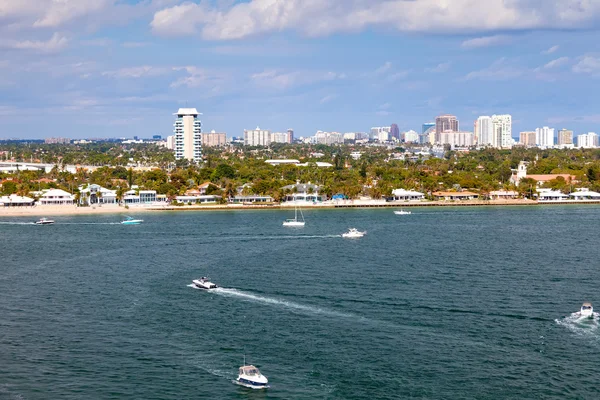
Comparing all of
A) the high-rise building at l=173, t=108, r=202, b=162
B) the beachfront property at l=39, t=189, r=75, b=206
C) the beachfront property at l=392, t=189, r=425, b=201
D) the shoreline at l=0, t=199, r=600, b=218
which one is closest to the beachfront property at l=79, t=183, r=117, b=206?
the beachfront property at l=39, t=189, r=75, b=206

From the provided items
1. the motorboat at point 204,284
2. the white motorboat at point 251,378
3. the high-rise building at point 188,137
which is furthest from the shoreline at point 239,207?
the high-rise building at point 188,137

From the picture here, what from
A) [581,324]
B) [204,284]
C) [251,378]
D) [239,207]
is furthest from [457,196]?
[251,378]

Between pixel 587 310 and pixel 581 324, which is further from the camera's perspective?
pixel 587 310

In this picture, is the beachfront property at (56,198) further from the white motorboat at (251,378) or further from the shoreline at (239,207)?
the white motorboat at (251,378)

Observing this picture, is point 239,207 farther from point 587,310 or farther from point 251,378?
point 251,378

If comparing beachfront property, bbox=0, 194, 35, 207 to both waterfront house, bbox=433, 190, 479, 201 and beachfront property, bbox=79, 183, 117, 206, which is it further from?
waterfront house, bbox=433, 190, 479, 201

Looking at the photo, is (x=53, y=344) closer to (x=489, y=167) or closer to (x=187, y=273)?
(x=187, y=273)

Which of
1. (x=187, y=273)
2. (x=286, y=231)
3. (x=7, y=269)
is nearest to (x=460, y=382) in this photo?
(x=187, y=273)
